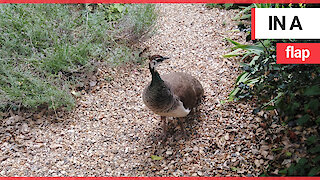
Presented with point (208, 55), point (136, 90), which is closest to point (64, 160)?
point (136, 90)

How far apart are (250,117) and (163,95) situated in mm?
1042

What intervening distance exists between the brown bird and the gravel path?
0.89 feet

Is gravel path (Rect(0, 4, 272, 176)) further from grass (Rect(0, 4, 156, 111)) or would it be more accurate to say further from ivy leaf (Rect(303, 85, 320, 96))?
ivy leaf (Rect(303, 85, 320, 96))

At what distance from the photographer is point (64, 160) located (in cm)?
299

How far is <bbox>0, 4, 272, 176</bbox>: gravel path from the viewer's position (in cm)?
275

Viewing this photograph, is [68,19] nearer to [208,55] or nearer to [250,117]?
[208,55]

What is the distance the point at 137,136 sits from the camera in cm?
321

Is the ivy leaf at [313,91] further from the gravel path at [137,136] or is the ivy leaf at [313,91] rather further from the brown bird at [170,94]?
the brown bird at [170,94]

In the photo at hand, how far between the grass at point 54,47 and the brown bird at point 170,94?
127cm

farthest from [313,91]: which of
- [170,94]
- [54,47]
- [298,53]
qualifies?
[54,47]

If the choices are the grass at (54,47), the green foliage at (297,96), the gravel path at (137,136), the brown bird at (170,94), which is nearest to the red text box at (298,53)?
→ the green foliage at (297,96)

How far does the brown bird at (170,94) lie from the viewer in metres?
2.60

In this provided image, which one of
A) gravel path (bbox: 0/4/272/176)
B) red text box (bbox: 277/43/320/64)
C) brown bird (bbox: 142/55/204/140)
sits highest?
red text box (bbox: 277/43/320/64)

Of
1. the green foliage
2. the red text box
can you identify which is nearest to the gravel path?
the green foliage
